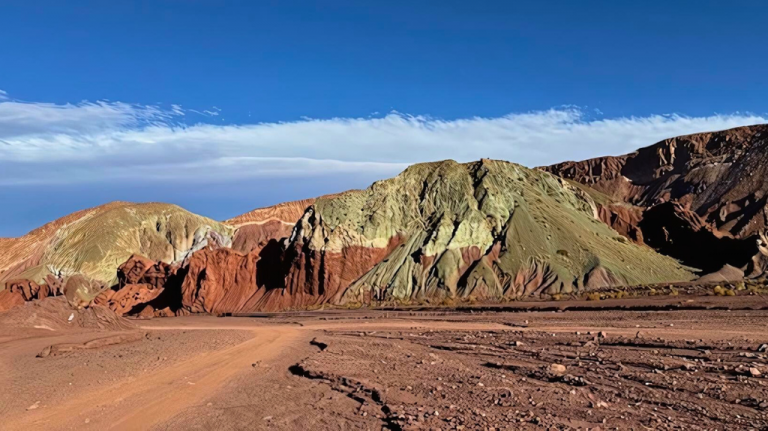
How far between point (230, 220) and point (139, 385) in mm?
119941

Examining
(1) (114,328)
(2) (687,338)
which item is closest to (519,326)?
(2) (687,338)

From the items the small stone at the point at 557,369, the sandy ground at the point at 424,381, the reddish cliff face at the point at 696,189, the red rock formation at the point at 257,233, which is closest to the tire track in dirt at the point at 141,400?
the sandy ground at the point at 424,381

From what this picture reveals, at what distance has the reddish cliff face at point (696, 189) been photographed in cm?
6738

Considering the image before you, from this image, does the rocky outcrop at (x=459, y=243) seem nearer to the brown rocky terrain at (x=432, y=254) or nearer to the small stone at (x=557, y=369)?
the brown rocky terrain at (x=432, y=254)

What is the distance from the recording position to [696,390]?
10281mm

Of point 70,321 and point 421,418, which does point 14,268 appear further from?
point 421,418

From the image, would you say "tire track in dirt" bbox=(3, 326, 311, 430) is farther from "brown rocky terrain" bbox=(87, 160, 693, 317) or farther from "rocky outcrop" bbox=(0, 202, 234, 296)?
"rocky outcrop" bbox=(0, 202, 234, 296)

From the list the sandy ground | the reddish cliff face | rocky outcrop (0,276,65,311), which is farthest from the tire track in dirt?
the reddish cliff face

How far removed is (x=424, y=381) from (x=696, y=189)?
114170 millimetres

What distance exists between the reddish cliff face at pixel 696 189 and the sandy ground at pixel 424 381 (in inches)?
1910

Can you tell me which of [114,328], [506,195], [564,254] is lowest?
[114,328]

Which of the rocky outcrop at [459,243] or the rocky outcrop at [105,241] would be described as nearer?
the rocky outcrop at [459,243]

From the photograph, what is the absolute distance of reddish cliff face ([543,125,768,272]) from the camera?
67375 mm

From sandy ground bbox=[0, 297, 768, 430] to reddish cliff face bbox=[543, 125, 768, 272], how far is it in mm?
48525
